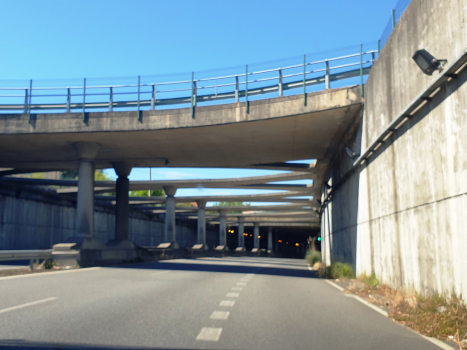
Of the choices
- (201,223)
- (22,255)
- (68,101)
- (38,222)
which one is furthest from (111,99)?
(201,223)

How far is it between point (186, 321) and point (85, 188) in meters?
22.0

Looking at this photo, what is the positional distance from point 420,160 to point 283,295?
5108mm

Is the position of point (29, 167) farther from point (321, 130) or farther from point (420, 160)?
point (420, 160)

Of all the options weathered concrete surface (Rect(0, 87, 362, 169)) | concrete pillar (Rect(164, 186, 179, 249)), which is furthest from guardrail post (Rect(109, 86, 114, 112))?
concrete pillar (Rect(164, 186, 179, 249))

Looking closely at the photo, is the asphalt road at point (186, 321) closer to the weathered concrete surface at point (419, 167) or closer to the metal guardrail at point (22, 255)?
the weathered concrete surface at point (419, 167)

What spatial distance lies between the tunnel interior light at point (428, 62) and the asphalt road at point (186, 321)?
5053mm

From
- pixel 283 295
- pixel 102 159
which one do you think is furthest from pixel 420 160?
pixel 102 159

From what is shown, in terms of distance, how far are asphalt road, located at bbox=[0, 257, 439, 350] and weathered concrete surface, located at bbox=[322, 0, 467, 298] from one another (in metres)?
1.70

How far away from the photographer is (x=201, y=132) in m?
23.9

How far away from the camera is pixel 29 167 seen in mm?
36438

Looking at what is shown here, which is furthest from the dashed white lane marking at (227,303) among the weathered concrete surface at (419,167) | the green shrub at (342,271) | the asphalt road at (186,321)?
the green shrub at (342,271)

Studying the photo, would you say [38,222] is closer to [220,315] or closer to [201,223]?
[201,223]

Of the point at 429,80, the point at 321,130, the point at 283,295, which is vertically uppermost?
the point at 321,130

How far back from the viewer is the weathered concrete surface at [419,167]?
8500 millimetres
